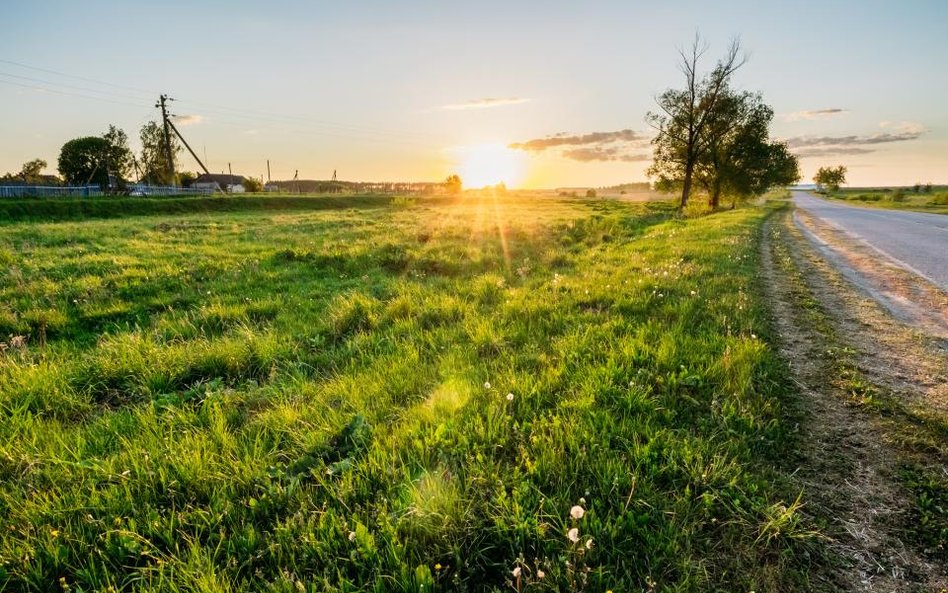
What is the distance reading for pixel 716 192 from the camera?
48.5 meters

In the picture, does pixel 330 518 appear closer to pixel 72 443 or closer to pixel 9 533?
pixel 9 533

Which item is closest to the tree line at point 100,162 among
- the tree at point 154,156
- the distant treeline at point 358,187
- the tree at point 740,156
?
the tree at point 154,156

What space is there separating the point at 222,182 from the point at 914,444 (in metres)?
128

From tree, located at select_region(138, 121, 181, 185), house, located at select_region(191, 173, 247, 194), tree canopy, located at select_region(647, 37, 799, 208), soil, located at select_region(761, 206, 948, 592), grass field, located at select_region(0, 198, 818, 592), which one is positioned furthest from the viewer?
house, located at select_region(191, 173, 247, 194)

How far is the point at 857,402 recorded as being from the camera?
4.03 metres

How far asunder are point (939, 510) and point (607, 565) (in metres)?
2.33

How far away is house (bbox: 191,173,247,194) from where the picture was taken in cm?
9609

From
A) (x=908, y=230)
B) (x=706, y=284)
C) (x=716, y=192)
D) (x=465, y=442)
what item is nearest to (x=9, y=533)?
(x=465, y=442)

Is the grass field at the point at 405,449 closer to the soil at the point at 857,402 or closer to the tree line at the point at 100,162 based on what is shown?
the soil at the point at 857,402

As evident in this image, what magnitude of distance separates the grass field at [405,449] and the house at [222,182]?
103522 millimetres

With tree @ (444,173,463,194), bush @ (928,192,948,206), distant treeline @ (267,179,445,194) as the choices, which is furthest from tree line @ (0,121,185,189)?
bush @ (928,192,948,206)

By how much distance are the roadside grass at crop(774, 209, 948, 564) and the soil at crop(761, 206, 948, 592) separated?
3 cm

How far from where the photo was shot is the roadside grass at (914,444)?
254 centimetres

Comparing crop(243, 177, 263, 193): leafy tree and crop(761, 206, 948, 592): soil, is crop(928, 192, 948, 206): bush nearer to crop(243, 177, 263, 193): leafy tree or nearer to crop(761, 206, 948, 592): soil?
crop(761, 206, 948, 592): soil
